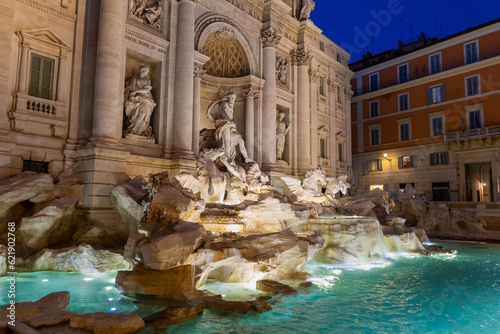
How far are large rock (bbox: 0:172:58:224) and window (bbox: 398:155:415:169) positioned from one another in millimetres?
22563

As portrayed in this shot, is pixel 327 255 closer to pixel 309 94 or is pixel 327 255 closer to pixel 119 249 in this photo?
pixel 119 249

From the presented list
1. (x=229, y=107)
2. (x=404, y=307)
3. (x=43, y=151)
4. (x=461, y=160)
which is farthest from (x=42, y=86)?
(x=461, y=160)

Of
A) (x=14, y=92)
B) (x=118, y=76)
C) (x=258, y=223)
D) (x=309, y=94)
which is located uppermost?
(x=309, y=94)

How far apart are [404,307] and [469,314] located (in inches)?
35.6

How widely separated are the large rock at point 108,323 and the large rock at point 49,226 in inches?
170

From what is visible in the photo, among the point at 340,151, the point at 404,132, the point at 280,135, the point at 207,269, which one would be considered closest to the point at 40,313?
the point at 207,269

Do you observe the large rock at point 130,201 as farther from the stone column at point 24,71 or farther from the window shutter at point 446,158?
the window shutter at point 446,158

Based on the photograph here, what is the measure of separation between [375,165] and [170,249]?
23.9 m

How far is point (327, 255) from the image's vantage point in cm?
974

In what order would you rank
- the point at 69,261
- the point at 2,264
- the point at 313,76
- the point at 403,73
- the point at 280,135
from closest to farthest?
the point at 2,264
the point at 69,261
the point at 280,135
the point at 313,76
the point at 403,73

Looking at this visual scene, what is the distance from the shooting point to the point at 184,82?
12.1 meters

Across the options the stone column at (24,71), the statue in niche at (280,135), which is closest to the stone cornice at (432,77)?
the statue in niche at (280,135)

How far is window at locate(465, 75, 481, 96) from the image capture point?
22125mm

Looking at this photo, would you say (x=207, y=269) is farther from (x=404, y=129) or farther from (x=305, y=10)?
(x=404, y=129)
